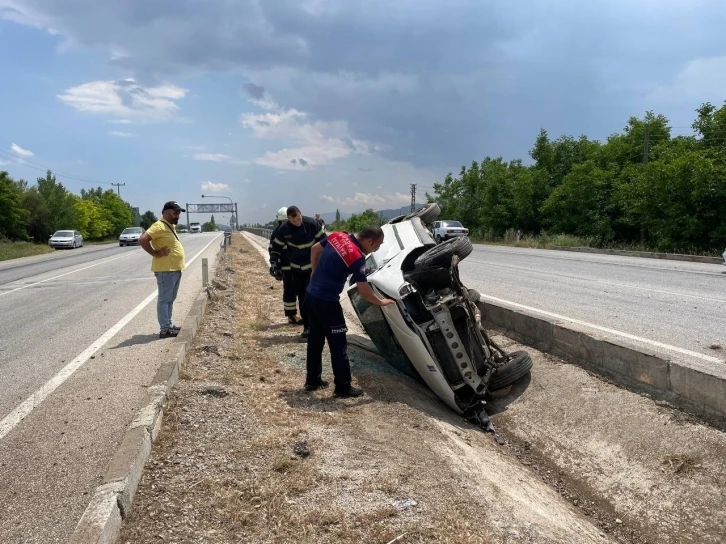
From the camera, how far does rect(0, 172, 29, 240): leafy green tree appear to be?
37719mm

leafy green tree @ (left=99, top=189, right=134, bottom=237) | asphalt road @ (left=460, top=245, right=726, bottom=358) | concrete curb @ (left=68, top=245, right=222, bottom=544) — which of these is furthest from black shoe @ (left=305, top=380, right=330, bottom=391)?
leafy green tree @ (left=99, top=189, right=134, bottom=237)

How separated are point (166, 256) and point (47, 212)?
4811cm

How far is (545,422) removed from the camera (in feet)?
16.6

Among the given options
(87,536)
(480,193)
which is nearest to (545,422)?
(87,536)

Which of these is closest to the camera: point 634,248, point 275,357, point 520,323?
point 275,357

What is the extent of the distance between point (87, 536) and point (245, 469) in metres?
1.06

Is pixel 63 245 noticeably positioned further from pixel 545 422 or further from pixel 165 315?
pixel 545 422

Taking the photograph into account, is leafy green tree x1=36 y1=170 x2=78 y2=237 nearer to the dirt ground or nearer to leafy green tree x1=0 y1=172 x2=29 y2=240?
leafy green tree x1=0 y1=172 x2=29 y2=240

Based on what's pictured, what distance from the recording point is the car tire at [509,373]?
5453 millimetres

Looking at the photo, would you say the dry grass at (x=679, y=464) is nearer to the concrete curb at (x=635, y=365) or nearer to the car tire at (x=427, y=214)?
the concrete curb at (x=635, y=365)

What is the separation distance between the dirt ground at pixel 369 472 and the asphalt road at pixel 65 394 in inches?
17.9

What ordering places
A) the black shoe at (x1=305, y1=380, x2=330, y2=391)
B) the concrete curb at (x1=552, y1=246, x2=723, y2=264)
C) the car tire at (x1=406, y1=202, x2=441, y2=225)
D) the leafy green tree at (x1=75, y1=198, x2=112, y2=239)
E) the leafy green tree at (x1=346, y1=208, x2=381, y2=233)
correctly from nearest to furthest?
the black shoe at (x1=305, y1=380, x2=330, y2=391)
the car tire at (x1=406, y1=202, x2=441, y2=225)
the concrete curb at (x1=552, y1=246, x2=723, y2=264)
the leafy green tree at (x1=75, y1=198, x2=112, y2=239)
the leafy green tree at (x1=346, y1=208, x2=381, y2=233)

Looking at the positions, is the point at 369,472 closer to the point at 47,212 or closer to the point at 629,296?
the point at 629,296

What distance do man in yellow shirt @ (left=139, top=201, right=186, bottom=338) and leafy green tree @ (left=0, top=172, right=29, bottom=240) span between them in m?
38.2
